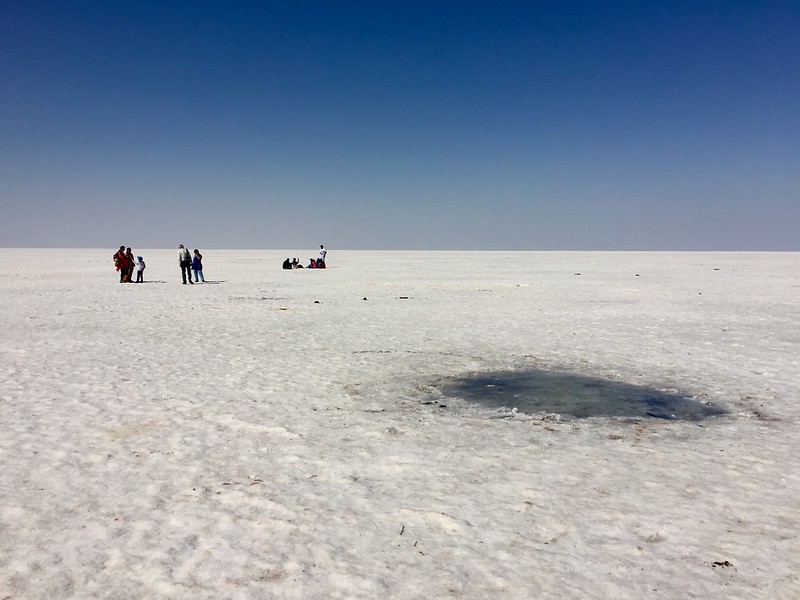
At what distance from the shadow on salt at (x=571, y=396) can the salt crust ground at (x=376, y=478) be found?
0.37 meters

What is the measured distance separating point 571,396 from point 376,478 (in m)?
4.14

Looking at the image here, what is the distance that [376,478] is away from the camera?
17.1 ft

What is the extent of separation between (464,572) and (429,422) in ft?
10.7

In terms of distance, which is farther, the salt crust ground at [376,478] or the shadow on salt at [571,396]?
the shadow on salt at [571,396]

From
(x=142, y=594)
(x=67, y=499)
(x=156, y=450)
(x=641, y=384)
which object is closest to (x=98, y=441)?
(x=156, y=450)

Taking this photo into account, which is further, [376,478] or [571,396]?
[571,396]

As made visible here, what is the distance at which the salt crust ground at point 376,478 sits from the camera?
3.66 m

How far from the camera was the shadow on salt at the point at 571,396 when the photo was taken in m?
7.45

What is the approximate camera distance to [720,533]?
4.19 meters

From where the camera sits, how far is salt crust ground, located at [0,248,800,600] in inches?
144

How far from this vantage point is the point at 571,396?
823 centimetres

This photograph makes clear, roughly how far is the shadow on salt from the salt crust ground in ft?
1.21

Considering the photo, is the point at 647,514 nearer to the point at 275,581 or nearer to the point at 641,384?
the point at 275,581

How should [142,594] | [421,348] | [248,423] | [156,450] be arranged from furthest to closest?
[421,348] → [248,423] → [156,450] → [142,594]
